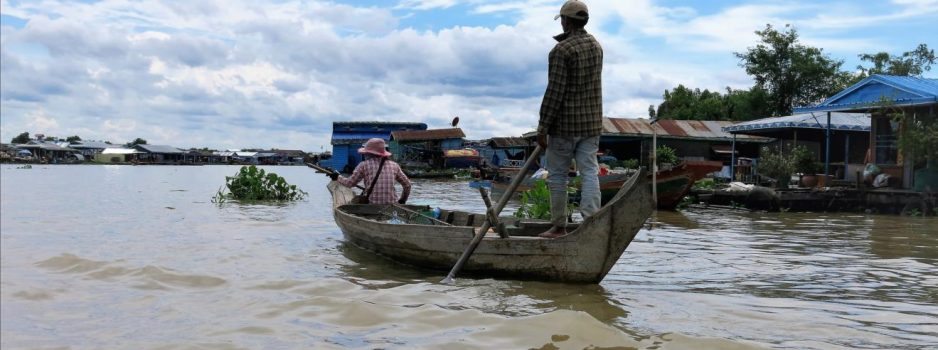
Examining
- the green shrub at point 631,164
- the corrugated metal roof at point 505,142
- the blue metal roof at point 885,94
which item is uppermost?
the blue metal roof at point 885,94

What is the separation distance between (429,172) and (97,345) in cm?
3293

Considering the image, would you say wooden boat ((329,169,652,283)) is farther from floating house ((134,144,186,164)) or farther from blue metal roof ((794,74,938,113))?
floating house ((134,144,186,164))

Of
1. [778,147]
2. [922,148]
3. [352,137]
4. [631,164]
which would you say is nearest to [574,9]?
[922,148]

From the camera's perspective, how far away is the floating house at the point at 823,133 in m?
17.7

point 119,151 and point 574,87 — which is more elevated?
point 574,87

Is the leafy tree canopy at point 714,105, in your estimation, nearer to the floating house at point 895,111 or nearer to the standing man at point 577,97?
the floating house at point 895,111

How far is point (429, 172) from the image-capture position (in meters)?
36.6

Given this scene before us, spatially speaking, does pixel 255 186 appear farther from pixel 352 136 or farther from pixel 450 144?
pixel 352 136

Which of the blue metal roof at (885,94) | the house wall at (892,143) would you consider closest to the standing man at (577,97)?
the blue metal roof at (885,94)

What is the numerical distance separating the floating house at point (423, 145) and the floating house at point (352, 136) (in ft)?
7.25

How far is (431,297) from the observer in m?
4.87

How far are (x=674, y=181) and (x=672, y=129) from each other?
1405 cm

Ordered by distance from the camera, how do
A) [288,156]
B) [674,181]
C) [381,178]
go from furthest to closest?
[288,156] → [674,181] → [381,178]

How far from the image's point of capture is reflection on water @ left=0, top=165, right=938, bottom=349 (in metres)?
3.79
